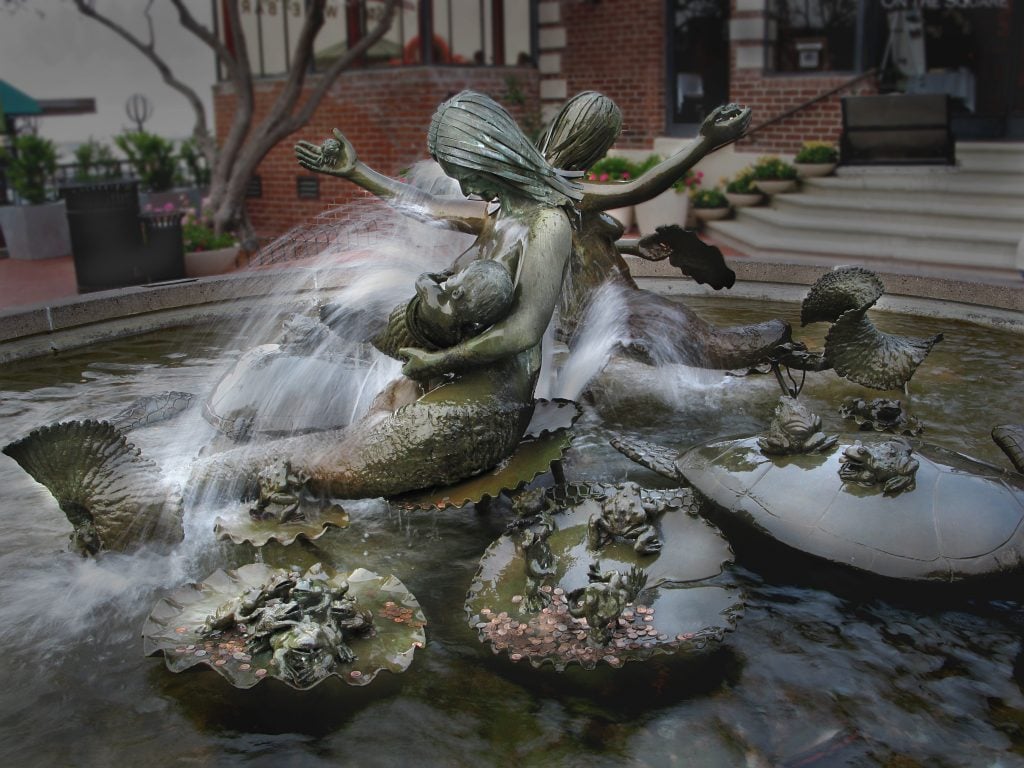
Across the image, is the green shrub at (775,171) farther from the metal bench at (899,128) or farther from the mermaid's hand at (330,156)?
the mermaid's hand at (330,156)

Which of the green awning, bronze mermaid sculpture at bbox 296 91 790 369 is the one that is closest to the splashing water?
bronze mermaid sculpture at bbox 296 91 790 369

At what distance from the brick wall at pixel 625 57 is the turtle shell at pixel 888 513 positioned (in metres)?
12.8

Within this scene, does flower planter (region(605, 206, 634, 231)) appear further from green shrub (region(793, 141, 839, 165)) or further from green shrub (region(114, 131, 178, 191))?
green shrub (region(114, 131, 178, 191))

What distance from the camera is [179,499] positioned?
412 cm

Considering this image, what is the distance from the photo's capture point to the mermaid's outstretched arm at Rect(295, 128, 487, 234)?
525 cm

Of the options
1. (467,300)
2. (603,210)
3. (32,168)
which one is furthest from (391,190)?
(32,168)

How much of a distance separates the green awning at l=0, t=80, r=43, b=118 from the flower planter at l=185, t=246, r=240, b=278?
7.95 meters

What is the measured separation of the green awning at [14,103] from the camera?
1803 cm

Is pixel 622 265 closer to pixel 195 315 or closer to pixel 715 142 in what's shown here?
pixel 715 142

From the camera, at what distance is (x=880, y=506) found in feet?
11.9

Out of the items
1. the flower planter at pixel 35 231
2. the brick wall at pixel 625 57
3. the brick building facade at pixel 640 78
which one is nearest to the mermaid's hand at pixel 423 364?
the brick building facade at pixel 640 78

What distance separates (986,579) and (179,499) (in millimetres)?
2973

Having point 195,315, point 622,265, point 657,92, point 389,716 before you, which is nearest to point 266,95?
point 657,92

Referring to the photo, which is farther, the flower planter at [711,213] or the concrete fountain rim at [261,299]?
the flower planter at [711,213]
